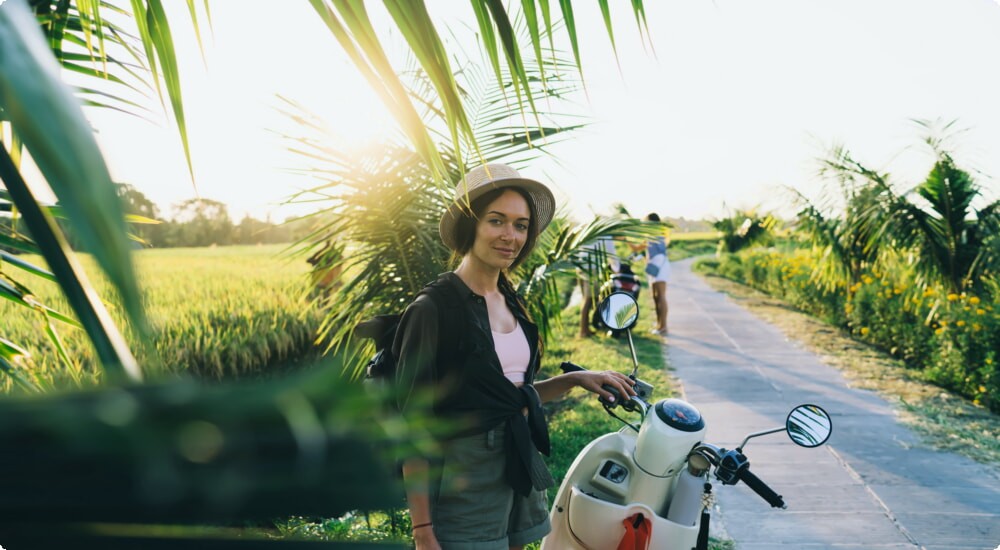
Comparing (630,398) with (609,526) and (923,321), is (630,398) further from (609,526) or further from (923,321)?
(923,321)

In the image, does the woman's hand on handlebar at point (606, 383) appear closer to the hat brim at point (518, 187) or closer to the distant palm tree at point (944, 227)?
the hat brim at point (518, 187)

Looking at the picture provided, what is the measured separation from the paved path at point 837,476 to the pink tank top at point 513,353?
2.19 meters

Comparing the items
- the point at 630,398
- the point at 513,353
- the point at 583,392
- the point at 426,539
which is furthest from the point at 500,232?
the point at 583,392

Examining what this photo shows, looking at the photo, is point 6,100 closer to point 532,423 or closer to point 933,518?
point 532,423

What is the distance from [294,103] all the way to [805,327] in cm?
889

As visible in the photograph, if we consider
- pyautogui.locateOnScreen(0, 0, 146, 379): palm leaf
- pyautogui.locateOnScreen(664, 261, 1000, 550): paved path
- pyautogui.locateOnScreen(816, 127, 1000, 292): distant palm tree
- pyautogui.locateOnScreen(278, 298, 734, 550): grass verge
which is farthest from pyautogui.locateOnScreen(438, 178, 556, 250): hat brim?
pyautogui.locateOnScreen(816, 127, 1000, 292): distant palm tree

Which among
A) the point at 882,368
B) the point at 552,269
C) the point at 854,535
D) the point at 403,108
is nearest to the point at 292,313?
the point at 552,269

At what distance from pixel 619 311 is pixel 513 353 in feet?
1.44

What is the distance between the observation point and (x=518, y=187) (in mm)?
2236

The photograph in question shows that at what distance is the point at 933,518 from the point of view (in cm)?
388

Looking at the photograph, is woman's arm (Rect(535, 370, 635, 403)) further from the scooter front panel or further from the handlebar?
the scooter front panel

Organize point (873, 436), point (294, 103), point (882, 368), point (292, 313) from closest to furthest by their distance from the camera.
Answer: point (294, 103), point (873, 436), point (292, 313), point (882, 368)

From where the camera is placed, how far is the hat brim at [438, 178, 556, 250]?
2.16 meters

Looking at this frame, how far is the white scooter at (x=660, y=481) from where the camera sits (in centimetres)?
198
